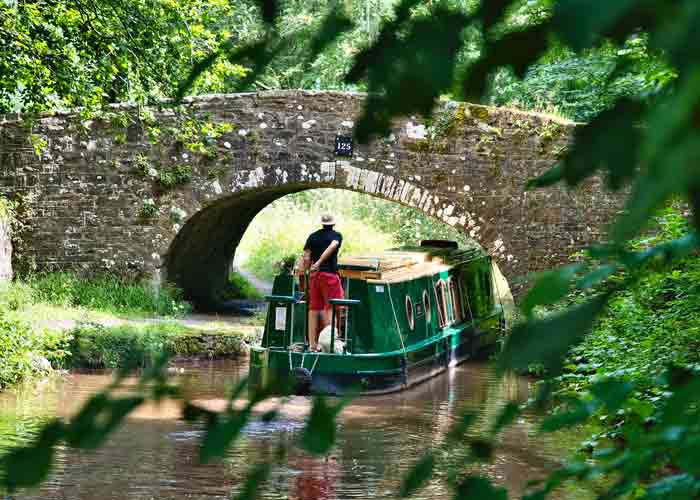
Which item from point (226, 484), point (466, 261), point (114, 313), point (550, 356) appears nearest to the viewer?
point (550, 356)

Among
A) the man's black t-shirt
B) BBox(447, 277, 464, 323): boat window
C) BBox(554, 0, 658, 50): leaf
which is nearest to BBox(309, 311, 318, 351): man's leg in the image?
the man's black t-shirt

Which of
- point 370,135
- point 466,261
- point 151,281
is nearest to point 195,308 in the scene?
point 151,281

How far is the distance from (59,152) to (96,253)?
1318mm

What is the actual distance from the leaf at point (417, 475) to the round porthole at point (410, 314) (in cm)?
976

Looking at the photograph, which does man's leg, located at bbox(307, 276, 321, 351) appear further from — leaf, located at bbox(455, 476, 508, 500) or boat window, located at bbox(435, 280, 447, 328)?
leaf, located at bbox(455, 476, 508, 500)

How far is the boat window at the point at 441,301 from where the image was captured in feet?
40.1

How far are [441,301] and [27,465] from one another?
11.4 meters

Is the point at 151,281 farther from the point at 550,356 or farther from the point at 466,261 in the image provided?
the point at 550,356

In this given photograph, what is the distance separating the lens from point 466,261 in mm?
13766

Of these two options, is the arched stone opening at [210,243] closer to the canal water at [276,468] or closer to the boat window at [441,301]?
the boat window at [441,301]

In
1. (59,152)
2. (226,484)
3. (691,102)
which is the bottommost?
(226,484)

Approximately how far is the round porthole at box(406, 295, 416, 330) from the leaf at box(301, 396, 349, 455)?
9.95m

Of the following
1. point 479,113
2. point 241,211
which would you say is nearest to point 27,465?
point 479,113

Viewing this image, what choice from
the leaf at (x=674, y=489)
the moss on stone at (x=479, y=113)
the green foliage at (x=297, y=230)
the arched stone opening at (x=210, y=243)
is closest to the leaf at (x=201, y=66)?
the leaf at (x=674, y=489)
